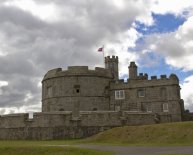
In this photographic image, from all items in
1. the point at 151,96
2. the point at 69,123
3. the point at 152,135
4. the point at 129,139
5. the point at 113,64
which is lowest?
the point at 129,139

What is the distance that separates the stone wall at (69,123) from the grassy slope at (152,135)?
4.02 meters

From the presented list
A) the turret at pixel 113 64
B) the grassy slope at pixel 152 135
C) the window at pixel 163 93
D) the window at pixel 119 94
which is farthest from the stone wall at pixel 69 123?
the turret at pixel 113 64

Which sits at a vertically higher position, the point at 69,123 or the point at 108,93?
the point at 108,93

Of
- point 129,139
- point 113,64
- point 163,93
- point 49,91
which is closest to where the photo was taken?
point 129,139

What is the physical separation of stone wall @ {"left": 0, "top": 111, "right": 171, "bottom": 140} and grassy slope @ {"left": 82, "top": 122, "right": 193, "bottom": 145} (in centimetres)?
402

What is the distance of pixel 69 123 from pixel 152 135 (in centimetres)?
1058

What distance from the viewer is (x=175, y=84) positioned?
47.8 m

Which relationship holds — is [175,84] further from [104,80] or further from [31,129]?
[31,129]

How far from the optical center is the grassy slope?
26.7 meters

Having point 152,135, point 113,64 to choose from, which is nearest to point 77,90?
point 113,64

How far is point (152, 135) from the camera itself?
94.8ft

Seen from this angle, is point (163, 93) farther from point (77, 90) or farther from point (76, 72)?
point (76, 72)

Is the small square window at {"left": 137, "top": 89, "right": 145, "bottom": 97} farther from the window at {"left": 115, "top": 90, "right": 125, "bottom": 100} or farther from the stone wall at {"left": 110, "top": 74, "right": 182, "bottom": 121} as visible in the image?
the window at {"left": 115, "top": 90, "right": 125, "bottom": 100}

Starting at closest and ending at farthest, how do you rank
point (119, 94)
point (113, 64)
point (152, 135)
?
point (152, 135)
point (119, 94)
point (113, 64)
